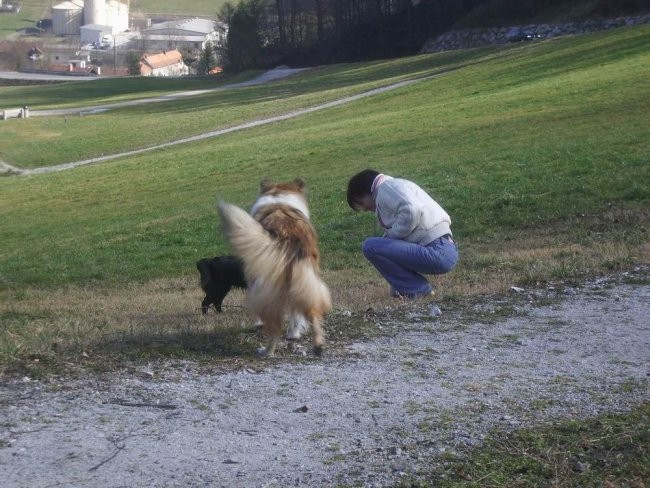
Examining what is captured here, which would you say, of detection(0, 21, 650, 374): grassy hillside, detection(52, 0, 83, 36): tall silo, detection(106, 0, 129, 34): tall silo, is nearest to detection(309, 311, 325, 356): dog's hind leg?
detection(0, 21, 650, 374): grassy hillside

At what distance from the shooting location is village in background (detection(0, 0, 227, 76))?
129625 millimetres

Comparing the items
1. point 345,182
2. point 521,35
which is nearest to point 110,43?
point 521,35

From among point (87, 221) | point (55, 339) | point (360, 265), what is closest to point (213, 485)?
point (55, 339)

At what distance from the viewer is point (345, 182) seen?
22.3 m

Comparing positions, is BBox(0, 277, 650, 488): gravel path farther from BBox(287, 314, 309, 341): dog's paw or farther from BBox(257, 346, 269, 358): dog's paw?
BBox(287, 314, 309, 341): dog's paw

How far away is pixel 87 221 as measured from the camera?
23250 mm

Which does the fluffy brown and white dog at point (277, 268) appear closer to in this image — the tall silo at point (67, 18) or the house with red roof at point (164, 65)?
the house with red roof at point (164, 65)

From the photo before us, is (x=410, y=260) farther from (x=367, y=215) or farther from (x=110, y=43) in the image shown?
(x=110, y=43)

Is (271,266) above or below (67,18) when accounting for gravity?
Answer: below

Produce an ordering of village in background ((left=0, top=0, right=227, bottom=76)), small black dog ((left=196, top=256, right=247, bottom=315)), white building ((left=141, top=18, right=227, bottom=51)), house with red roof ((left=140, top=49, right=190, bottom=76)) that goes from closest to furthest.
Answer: small black dog ((left=196, top=256, right=247, bottom=315)), village in background ((left=0, top=0, right=227, bottom=76)), house with red roof ((left=140, top=49, right=190, bottom=76)), white building ((left=141, top=18, right=227, bottom=51))

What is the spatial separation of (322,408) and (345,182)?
17.1 metres

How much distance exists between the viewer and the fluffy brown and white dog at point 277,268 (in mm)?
6402

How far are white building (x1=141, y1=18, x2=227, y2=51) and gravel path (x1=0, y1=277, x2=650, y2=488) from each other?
155475mm

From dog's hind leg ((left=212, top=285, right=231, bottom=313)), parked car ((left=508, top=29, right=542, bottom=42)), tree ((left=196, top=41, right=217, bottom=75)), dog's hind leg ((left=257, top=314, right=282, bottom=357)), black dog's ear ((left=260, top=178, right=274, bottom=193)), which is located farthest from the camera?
tree ((left=196, top=41, right=217, bottom=75))
